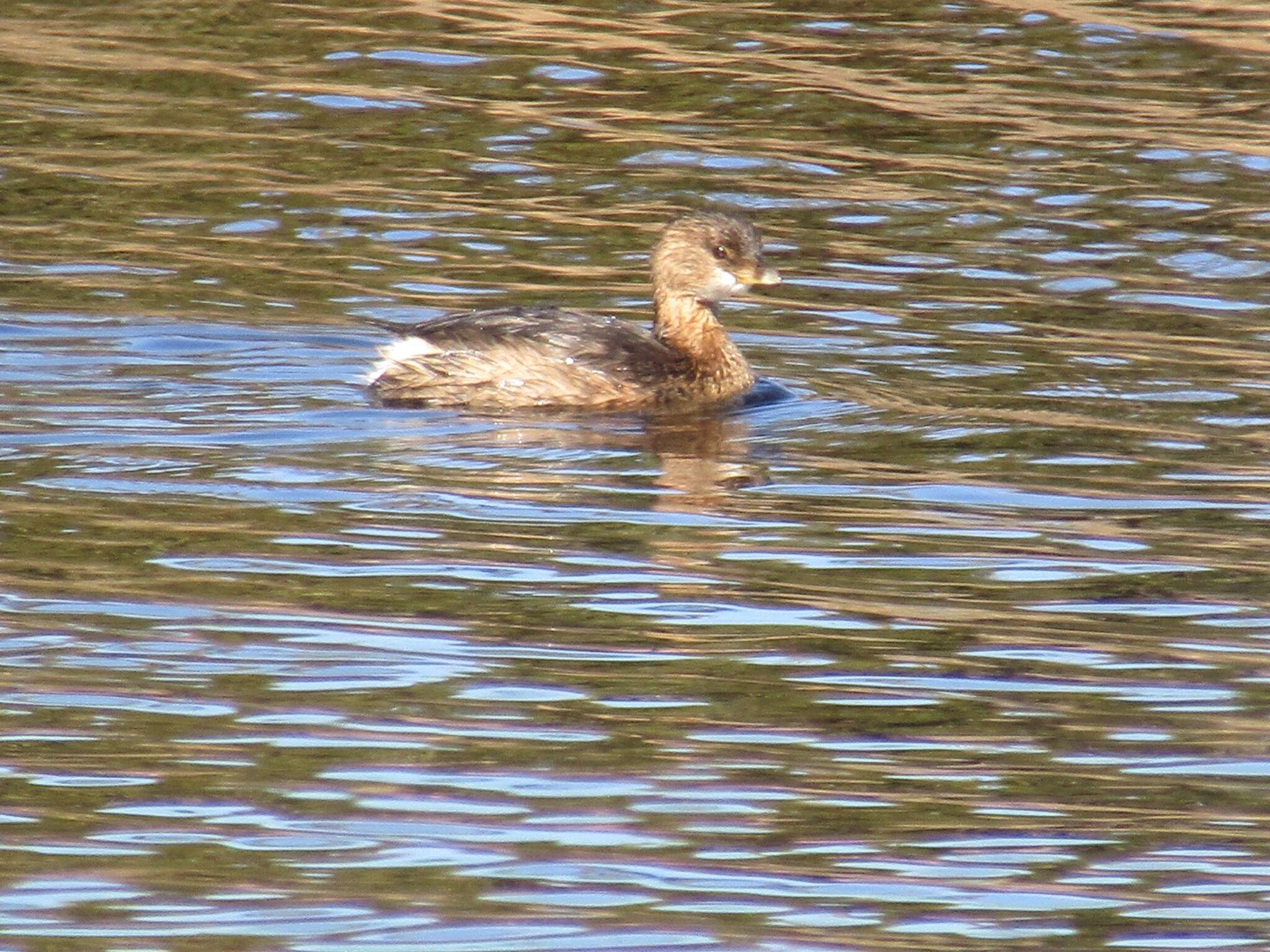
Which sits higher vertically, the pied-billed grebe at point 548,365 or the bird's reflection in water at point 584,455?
the pied-billed grebe at point 548,365

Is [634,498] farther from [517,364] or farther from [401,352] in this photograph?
[401,352]

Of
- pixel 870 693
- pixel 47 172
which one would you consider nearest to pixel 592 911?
pixel 870 693

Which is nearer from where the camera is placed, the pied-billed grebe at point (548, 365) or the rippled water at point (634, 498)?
the rippled water at point (634, 498)

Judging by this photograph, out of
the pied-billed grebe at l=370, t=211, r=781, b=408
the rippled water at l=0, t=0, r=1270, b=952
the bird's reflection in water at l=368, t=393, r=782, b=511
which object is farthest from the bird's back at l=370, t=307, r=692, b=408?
the rippled water at l=0, t=0, r=1270, b=952

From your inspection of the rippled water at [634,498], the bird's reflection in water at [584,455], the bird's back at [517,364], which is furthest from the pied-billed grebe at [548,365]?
the rippled water at [634,498]

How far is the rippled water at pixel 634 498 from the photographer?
586 cm

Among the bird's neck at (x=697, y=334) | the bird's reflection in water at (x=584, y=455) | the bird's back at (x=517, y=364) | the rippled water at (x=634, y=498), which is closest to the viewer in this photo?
the rippled water at (x=634, y=498)

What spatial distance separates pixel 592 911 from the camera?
219 inches

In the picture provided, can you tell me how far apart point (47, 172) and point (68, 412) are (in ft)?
14.6

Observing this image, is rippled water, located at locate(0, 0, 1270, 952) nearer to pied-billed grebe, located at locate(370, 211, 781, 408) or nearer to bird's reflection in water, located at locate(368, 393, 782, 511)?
bird's reflection in water, located at locate(368, 393, 782, 511)

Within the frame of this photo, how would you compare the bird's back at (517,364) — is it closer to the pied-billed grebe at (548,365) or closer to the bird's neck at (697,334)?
the pied-billed grebe at (548,365)

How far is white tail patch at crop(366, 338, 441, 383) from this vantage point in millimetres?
11102

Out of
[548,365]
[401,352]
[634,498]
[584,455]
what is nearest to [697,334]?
[548,365]

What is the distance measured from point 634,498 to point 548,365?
1.92m
